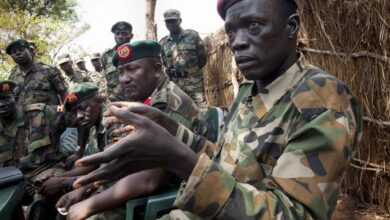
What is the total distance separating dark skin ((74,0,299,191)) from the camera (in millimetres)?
928

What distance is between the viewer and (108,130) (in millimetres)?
2666

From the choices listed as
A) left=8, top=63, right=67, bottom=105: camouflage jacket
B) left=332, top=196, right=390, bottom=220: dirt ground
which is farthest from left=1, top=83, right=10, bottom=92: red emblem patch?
left=332, top=196, right=390, bottom=220: dirt ground

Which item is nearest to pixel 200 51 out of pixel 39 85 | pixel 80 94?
pixel 39 85

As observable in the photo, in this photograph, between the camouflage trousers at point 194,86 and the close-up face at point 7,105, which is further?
the camouflage trousers at point 194,86

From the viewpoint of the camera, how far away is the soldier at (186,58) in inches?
244

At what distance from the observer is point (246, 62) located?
1198mm

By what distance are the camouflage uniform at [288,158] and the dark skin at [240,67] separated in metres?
0.06

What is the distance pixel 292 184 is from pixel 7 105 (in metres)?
3.35

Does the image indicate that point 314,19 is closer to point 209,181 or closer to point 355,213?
point 355,213

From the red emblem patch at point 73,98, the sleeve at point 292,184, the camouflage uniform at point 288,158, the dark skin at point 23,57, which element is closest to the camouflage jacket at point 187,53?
the dark skin at point 23,57

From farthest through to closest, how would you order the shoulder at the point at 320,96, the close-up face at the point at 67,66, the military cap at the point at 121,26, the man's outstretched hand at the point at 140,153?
1. the close-up face at the point at 67,66
2. the military cap at the point at 121,26
3. the shoulder at the point at 320,96
4. the man's outstretched hand at the point at 140,153

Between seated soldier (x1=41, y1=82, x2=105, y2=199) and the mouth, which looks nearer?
the mouth

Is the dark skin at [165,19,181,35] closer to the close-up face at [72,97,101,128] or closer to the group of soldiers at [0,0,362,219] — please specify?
the close-up face at [72,97,101,128]

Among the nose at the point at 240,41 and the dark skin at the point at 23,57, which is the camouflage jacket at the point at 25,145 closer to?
the dark skin at the point at 23,57
